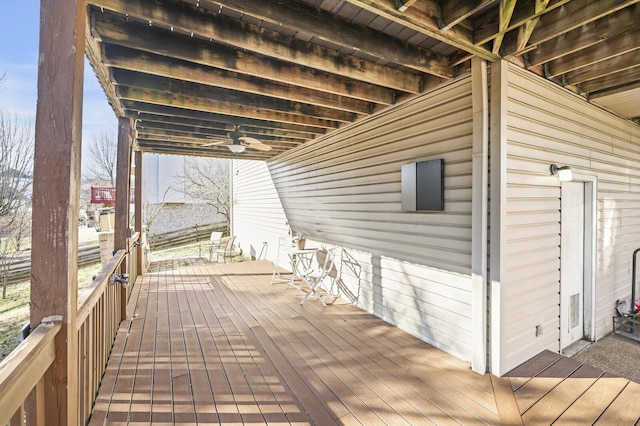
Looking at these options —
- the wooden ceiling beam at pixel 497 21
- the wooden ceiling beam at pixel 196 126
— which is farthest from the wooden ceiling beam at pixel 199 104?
the wooden ceiling beam at pixel 497 21

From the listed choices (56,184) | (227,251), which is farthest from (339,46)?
(227,251)

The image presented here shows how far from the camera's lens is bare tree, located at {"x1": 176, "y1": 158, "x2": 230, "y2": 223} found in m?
15.1

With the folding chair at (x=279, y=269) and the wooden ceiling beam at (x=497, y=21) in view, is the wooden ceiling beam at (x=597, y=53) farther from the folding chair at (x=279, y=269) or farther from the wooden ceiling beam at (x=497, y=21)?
the folding chair at (x=279, y=269)

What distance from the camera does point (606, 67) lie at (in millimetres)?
2910

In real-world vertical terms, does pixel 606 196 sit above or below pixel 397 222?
above

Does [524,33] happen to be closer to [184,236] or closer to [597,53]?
[597,53]

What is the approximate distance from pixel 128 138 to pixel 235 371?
3.31m

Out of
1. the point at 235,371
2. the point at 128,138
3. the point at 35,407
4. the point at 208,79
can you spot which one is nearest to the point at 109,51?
the point at 208,79

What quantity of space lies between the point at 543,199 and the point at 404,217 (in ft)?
4.59

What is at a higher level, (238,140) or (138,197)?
(238,140)

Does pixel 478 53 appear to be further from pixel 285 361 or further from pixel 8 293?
pixel 8 293

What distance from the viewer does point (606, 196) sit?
3969 mm

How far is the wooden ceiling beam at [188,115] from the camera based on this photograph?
12.7ft

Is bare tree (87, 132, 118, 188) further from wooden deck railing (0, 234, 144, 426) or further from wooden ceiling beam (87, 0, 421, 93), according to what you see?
wooden ceiling beam (87, 0, 421, 93)
